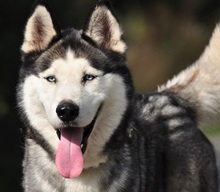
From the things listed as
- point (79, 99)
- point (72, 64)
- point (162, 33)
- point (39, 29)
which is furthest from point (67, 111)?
point (162, 33)

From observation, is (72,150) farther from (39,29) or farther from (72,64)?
(39,29)

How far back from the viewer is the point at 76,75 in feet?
20.4

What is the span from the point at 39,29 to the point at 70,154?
1035 mm

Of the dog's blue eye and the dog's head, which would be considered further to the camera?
the dog's blue eye

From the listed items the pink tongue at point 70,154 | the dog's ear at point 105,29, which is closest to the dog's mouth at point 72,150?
the pink tongue at point 70,154

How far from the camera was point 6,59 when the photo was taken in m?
10.1

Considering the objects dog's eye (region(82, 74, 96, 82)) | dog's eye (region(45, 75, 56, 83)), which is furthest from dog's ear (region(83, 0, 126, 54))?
dog's eye (region(45, 75, 56, 83))

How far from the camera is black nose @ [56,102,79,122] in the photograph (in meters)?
6.00

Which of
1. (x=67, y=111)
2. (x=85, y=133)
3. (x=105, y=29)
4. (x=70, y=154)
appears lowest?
(x=70, y=154)

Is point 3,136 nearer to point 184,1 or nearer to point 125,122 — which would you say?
point 125,122

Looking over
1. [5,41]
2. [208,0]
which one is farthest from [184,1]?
[5,41]

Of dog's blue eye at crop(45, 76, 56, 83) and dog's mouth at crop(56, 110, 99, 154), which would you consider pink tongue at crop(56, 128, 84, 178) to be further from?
dog's blue eye at crop(45, 76, 56, 83)

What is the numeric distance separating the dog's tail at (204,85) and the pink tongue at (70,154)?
6.07 ft

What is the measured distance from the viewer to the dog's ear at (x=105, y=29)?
21.4 feet
